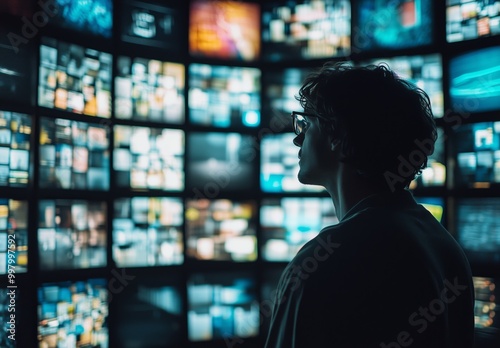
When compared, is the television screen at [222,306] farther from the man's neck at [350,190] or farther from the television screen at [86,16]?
the man's neck at [350,190]

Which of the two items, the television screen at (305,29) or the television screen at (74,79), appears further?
the television screen at (305,29)

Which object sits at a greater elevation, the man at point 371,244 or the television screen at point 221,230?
the man at point 371,244

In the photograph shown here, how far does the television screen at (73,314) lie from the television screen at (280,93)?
4.93ft

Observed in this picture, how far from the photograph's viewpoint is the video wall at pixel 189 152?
101 inches

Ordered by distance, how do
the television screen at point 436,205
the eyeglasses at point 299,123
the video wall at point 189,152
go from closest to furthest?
the eyeglasses at point 299,123 < the video wall at point 189,152 < the television screen at point 436,205

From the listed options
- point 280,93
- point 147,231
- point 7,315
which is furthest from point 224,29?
point 7,315

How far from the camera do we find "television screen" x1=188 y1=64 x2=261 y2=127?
129 inches

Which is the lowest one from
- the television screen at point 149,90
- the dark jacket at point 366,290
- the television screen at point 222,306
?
the television screen at point 222,306

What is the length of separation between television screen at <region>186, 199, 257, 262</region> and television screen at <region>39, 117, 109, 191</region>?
2.04 ft

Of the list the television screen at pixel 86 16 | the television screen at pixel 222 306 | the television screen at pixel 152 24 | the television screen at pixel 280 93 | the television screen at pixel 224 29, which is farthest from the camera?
the television screen at pixel 280 93

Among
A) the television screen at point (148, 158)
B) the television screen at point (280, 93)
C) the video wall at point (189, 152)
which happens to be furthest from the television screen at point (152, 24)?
the television screen at point (280, 93)

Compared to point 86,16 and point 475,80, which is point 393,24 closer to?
point 475,80

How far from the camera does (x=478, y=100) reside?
283cm

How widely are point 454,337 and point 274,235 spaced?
2.50m
